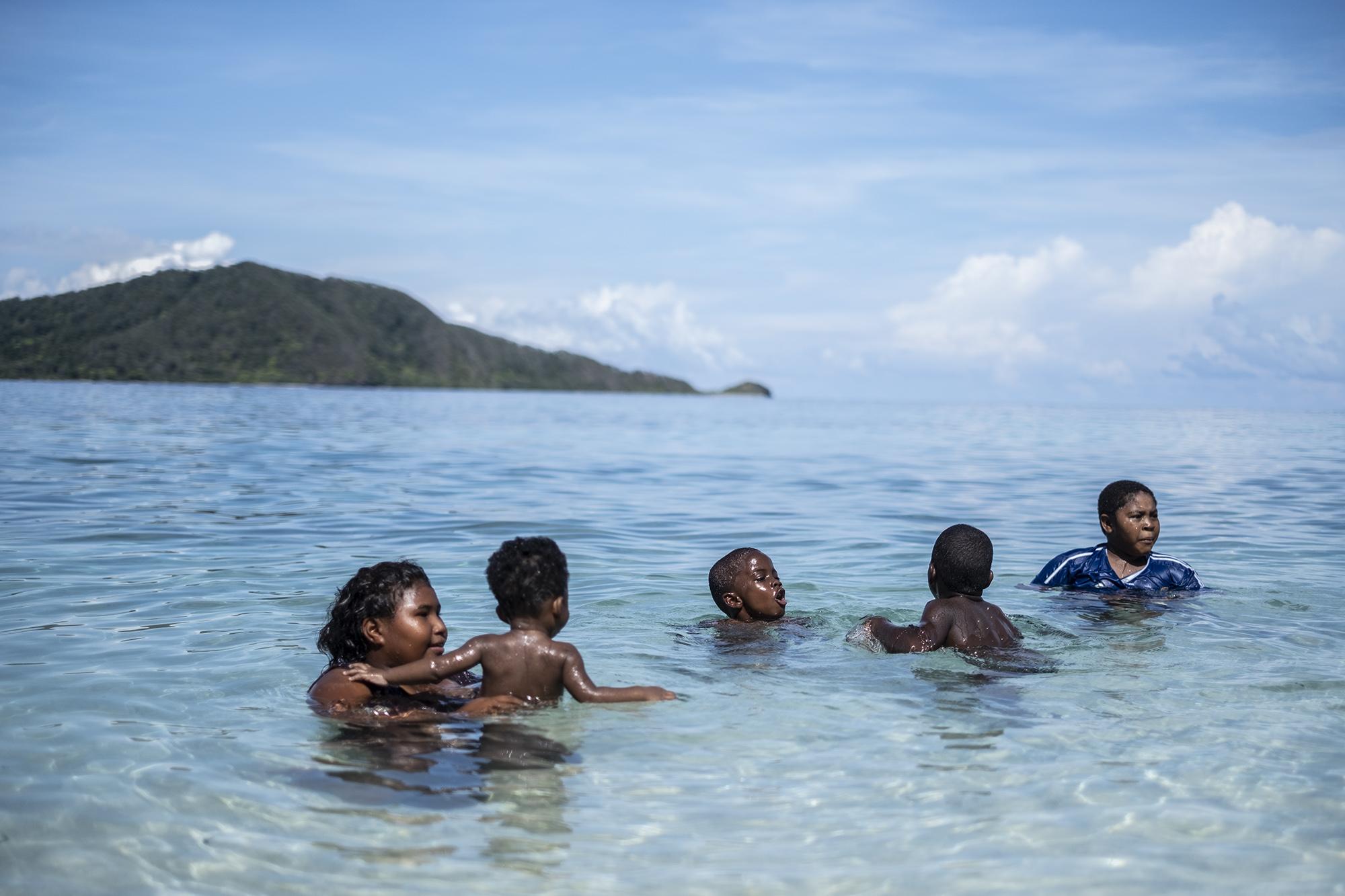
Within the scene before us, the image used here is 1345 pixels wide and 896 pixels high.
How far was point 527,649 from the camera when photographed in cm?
562

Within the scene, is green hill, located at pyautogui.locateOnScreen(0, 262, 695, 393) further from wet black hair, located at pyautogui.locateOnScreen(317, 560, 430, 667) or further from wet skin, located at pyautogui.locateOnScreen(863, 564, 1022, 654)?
wet skin, located at pyautogui.locateOnScreen(863, 564, 1022, 654)

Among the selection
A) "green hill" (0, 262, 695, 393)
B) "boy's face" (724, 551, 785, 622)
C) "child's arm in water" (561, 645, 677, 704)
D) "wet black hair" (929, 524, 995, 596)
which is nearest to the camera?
"child's arm in water" (561, 645, 677, 704)

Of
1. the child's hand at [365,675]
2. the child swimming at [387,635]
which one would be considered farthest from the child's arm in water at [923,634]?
the child's hand at [365,675]

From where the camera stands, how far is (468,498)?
55.5 feet

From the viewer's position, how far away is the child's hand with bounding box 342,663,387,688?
5797 millimetres

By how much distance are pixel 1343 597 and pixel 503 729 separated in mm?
7693

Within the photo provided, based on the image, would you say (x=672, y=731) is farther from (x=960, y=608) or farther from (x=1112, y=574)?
(x=1112, y=574)

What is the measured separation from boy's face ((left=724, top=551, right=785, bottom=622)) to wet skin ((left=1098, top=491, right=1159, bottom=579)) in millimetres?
2963

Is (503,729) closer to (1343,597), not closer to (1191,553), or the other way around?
(1343,597)

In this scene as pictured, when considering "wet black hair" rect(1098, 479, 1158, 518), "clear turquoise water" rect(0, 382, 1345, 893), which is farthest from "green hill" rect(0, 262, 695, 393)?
"wet black hair" rect(1098, 479, 1158, 518)

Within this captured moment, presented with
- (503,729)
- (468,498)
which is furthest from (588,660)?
(468,498)

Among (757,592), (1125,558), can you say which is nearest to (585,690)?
(757,592)

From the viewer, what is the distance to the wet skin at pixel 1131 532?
9148 mm

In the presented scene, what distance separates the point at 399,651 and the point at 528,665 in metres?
0.80
